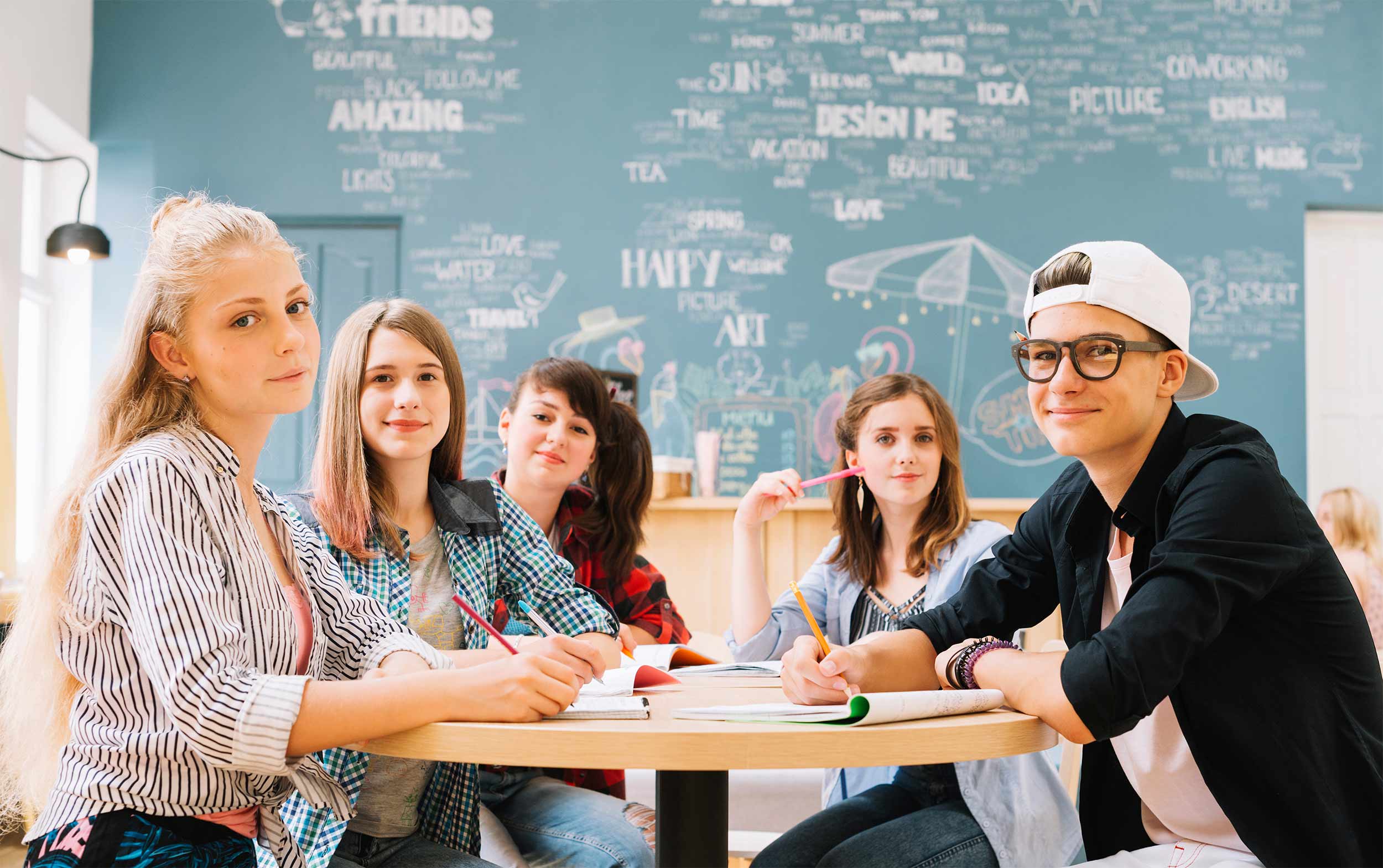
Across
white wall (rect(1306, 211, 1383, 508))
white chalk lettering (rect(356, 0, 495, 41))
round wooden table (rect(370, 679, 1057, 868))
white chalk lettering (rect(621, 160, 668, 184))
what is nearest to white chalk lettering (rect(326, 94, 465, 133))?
white chalk lettering (rect(356, 0, 495, 41))

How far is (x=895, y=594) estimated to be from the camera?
83.5 inches

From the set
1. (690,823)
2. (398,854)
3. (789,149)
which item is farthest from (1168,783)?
(789,149)

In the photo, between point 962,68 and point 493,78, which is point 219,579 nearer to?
point 493,78

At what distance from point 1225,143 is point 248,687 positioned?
214 inches

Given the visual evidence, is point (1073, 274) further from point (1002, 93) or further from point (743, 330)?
point (1002, 93)

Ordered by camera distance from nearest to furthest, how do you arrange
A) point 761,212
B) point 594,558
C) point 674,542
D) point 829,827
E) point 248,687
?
1. point 248,687
2. point 829,827
3. point 594,558
4. point 674,542
5. point 761,212

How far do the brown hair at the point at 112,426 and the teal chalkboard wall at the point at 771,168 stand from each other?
12.5ft

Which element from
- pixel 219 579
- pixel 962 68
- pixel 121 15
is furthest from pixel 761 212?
pixel 219 579

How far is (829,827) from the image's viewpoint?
1.72m

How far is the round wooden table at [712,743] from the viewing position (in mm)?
969

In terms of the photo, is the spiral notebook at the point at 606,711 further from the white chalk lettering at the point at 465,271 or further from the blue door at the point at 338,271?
the blue door at the point at 338,271

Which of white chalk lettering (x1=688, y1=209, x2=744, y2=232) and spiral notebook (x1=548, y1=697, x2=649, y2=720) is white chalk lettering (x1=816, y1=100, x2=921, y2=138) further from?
spiral notebook (x1=548, y1=697, x2=649, y2=720)

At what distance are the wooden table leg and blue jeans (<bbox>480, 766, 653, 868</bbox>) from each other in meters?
0.29

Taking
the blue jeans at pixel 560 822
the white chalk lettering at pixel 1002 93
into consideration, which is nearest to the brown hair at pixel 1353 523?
the white chalk lettering at pixel 1002 93
